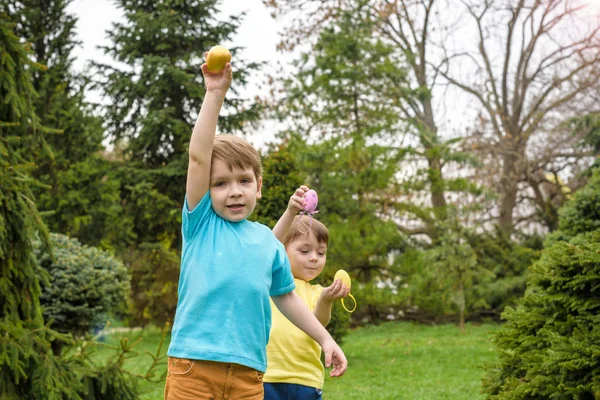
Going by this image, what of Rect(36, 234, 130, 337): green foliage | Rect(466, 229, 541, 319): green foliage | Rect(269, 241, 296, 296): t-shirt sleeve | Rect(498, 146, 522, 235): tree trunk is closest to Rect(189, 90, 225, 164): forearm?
Rect(269, 241, 296, 296): t-shirt sleeve

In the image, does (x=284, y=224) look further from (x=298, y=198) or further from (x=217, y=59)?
(x=217, y=59)

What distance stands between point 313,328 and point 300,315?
71 millimetres

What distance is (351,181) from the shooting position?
58.4ft

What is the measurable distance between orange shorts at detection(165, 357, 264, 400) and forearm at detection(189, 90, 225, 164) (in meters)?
0.62

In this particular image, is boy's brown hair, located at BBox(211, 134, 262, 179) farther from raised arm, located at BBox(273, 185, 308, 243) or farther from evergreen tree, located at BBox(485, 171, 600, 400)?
evergreen tree, located at BBox(485, 171, 600, 400)

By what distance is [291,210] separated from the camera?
3.03 m

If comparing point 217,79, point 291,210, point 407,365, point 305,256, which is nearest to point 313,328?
point 291,210

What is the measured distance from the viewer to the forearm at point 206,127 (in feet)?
7.59

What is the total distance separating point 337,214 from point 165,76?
507 cm

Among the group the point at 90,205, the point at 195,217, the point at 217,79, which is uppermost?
the point at 90,205

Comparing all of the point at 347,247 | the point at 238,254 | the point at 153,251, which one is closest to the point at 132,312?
the point at 153,251

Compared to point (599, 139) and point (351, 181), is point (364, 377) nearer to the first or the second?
point (351, 181)

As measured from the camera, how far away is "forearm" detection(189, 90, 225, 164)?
2.31 metres

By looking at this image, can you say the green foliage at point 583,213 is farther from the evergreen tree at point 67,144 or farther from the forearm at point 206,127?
the evergreen tree at point 67,144
